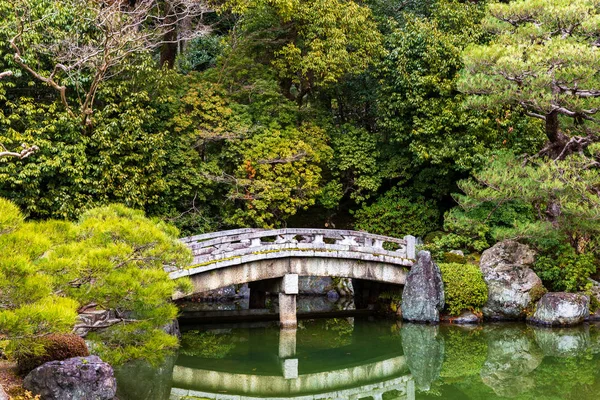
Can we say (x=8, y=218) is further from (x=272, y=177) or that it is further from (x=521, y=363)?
(x=272, y=177)

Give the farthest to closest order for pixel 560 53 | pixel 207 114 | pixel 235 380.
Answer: pixel 207 114 → pixel 560 53 → pixel 235 380

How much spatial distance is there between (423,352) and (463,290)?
283 centimetres

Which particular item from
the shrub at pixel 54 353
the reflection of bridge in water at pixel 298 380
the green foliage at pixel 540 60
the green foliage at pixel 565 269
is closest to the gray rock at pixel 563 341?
the green foliage at pixel 565 269

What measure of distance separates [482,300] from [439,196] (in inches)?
192

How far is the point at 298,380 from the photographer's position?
1359 cm

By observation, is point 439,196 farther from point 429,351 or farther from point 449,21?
point 429,351

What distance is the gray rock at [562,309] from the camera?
1717cm

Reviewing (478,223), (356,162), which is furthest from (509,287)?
(356,162)

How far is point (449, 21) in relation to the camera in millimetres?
21344

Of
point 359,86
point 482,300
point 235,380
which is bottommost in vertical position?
point 235,380

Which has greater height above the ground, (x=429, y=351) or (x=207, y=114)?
(x=207, y=114)

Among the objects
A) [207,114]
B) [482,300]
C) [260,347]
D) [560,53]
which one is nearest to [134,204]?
[207,114]

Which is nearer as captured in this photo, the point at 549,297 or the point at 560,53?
the point at 560,53

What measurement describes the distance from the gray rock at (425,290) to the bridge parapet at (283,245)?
484 mm
